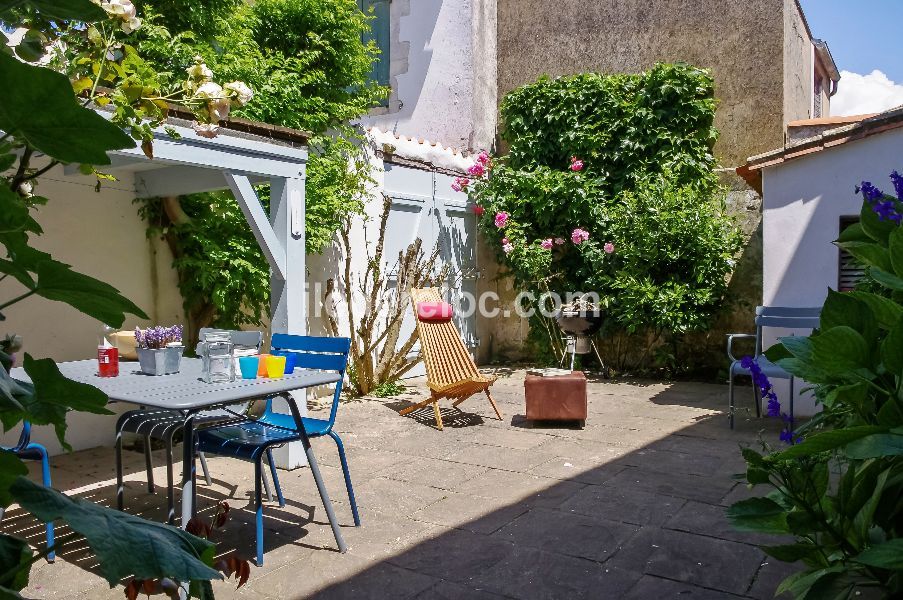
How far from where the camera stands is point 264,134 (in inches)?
179

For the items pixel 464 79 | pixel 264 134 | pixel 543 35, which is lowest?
pixel 264 134

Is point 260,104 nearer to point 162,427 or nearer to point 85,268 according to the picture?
point 85,268

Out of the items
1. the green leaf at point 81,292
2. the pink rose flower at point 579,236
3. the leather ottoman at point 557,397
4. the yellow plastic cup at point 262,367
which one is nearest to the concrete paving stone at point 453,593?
the yellow plastic cup at point 262,367

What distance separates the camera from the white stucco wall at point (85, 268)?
16.1 ft

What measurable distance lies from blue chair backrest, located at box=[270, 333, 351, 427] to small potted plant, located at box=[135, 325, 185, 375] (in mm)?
584

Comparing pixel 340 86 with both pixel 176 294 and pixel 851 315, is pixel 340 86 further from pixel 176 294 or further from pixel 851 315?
pixel 851 315

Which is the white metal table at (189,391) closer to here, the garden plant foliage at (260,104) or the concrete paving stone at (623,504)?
the concrete paving stone at (623,504)

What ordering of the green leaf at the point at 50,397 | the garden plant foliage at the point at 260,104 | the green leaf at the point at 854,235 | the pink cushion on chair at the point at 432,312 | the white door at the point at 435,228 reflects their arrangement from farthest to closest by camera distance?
the white door at the point at 435,228 → the pink cushion on chair at the point at 432,312 → the garden plant foliage at the point at 260,104 → the green leaf at the point at 854,235 → the green leaf at the point at 50,397

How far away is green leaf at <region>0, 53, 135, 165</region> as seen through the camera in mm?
468

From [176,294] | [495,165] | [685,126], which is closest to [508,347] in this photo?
[495,165]

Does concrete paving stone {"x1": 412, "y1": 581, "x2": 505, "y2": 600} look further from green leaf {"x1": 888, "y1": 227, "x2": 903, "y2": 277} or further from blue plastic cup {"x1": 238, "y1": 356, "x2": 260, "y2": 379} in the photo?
green leaf {"x1": 888, "y1": 227, "x2": 903, "y2": 277}

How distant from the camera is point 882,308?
1.56 m

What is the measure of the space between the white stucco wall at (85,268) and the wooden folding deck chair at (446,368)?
2.10 metres

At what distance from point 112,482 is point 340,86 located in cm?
416
